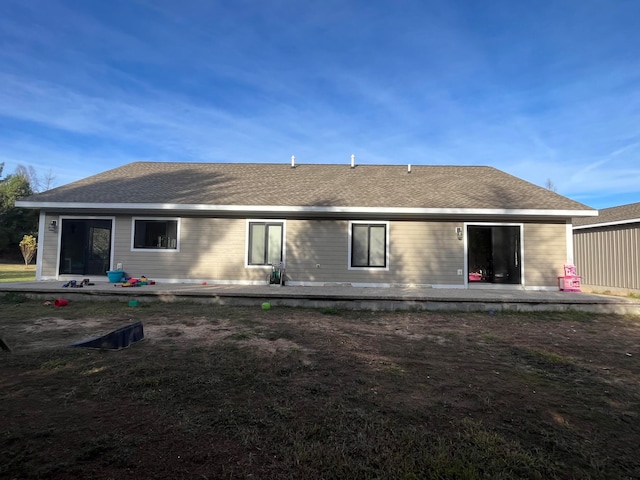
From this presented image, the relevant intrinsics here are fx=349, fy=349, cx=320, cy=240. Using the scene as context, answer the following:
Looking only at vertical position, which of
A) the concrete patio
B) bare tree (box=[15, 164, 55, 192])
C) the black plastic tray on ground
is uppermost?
bare tree (box=[15, 164, 55, 192])

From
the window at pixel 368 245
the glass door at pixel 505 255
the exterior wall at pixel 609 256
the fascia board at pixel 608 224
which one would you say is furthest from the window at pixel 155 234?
the exterior wall at pixel 609 256

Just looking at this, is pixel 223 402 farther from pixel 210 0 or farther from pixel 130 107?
pixel 130 107

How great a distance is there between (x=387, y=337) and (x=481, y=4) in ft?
34.4

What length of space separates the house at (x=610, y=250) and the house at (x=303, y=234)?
4949 mm

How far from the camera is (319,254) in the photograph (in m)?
10.5

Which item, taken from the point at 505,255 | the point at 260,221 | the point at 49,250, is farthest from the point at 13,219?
the point at 505,255

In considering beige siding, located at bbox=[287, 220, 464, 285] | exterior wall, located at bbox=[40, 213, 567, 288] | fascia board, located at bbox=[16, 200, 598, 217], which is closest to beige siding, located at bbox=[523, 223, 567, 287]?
exterior wall, located at bbox=[40, 213, 567, 288]

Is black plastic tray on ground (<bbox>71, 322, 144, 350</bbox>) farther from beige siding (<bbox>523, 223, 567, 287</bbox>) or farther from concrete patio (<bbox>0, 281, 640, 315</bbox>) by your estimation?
beige siding (<bbox>523, 223, 567, 287</bbox>)

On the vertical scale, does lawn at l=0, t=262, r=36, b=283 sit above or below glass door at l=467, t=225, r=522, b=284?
below

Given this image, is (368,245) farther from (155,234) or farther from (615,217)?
(615,217)

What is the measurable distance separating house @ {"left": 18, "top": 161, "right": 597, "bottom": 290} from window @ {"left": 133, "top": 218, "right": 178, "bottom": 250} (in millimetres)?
31

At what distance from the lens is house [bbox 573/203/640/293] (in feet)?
42.0

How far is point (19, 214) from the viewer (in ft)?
94.8

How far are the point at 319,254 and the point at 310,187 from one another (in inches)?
97.3
